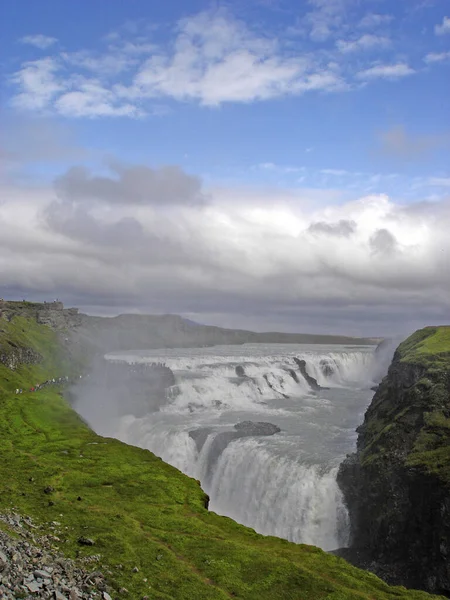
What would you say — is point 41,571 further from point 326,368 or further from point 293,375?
point 326,368

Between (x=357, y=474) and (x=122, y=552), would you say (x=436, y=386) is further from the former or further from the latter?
(x=122, y=552)

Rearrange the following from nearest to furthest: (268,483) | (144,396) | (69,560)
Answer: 1. (69,560)
2. (268,483)
3. (144,396)

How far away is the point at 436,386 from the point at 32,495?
148 feet

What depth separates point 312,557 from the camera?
3259 cm

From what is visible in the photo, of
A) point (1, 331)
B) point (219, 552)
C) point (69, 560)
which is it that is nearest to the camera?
point (69, 560)

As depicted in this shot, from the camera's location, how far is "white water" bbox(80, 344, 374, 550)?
180 ft

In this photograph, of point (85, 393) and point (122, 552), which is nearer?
point (122, 552)

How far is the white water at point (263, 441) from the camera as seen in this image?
54844 mm

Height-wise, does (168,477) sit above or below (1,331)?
below

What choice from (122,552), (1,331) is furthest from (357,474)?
(1,331)

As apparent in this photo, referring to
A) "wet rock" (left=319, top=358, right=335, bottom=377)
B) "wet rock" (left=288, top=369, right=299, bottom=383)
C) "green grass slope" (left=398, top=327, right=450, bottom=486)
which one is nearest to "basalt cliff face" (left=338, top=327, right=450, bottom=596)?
"green grass slope" (left=398, top=327, right=450, bottom=486)

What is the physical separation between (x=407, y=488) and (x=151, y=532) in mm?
26603

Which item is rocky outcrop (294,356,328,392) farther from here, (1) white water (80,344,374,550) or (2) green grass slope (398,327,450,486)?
(2) green grass slope (398,327,450,486)

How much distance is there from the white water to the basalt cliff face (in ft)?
12.8
